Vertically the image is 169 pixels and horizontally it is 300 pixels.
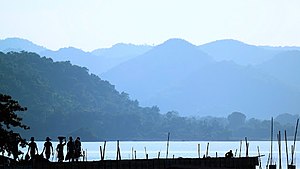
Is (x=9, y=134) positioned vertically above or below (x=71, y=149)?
above

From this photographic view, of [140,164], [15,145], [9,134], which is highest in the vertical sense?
[9,134]

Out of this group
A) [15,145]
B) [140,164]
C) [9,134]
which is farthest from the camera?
[140,164]

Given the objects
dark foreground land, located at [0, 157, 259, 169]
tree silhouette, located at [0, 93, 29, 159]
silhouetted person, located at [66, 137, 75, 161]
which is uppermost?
tree silhouette, located at [0, 93, 29, 159]

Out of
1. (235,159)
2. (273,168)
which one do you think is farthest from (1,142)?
(273,168)

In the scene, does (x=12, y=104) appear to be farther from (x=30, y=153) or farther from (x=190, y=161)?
(x=190, y=161)

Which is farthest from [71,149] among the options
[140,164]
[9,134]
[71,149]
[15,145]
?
[140,164]

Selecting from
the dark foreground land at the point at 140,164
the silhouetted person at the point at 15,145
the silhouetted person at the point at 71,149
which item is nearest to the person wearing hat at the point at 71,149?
the silhouetted person at the point at 71,149

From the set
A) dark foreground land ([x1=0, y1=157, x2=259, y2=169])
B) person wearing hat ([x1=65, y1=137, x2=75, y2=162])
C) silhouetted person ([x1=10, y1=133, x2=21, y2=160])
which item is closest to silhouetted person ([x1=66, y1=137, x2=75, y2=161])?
person wearing hat ([x1=65, y1=137, x2=75, y2=162])

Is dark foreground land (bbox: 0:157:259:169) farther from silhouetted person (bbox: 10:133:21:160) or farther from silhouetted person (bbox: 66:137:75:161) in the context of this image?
silhouetted person (bbox: 66:137:75:161)

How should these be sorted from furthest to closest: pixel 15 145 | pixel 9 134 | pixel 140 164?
pixel 140 164 < pixel 9 134 < pixel 15 145

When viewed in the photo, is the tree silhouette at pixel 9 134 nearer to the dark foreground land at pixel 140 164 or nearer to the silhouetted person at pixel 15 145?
the silhouetted person at pixel 15 145

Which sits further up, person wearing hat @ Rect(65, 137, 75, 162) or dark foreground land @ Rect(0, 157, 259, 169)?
person wearing hat @ Rect(65, 137, 75, 162)

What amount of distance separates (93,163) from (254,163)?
1389 centimetres

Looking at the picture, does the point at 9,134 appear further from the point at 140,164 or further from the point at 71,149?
the point at 140,164
